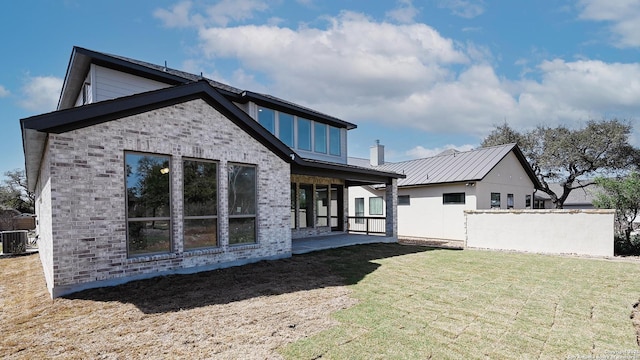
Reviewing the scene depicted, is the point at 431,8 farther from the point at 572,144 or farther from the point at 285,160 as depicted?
the point at 572,144

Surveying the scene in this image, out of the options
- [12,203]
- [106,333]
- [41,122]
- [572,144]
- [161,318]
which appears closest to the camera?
[106,333]

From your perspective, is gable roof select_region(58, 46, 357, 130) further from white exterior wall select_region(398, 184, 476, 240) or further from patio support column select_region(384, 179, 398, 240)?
white exterior wall select_region(398, 184, 476, 240)

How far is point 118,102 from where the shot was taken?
6.41 m

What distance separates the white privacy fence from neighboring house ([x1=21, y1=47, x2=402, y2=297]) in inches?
308

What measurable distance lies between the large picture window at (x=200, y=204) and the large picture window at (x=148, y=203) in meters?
0.42

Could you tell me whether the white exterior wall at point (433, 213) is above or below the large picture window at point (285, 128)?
below

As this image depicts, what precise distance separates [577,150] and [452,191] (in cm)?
1434

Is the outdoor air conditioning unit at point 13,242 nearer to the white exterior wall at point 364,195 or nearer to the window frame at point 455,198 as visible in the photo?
the white exterior wall at point 364,195

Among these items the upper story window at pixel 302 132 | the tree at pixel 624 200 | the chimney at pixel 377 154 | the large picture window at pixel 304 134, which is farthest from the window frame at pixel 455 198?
the large picture window at pixel 304 134

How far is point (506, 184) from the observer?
18.9 metres

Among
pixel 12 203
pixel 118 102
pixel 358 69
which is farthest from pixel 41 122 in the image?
pixel 12 203

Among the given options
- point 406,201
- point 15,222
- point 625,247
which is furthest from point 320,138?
point 15,222

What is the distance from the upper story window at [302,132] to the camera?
12.3 m

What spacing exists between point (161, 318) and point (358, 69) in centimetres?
1401
